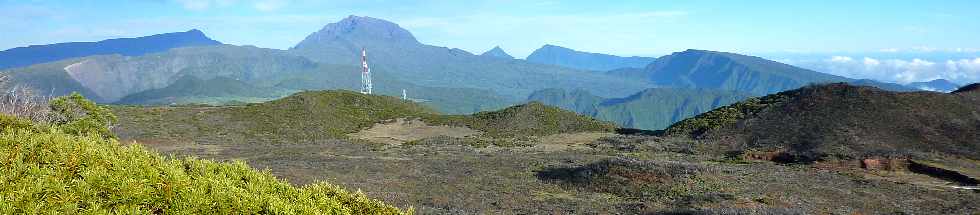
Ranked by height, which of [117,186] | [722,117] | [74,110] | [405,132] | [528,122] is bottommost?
[405,132]

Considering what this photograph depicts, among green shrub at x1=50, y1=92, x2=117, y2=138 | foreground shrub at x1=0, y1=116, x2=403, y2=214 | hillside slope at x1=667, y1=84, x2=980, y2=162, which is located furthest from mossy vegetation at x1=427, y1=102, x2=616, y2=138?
foreground shrub at x1=0, y1=116, x2=403, y2=214

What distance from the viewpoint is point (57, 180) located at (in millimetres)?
7828

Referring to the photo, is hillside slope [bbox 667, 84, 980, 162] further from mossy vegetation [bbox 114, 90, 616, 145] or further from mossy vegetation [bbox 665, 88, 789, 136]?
mossy vegetation [bbox 114, 90, 616, 145]

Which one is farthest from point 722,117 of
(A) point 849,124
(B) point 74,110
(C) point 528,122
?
(B) point 74,110

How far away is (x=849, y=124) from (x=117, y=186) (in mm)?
63529

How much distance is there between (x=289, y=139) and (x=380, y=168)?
28.3 metres

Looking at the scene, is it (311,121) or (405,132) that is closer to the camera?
(405,132)

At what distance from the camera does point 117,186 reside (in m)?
8.12

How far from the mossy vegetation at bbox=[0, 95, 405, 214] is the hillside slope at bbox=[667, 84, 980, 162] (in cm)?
4701

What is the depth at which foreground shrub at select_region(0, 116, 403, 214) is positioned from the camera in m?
7.55

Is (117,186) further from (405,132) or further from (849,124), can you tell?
(405,132)

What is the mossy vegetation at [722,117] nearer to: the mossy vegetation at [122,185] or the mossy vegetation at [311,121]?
the mossy vegetation at [311,121]

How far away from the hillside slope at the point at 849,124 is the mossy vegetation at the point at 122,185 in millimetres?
47010

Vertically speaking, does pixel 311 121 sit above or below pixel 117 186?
below
